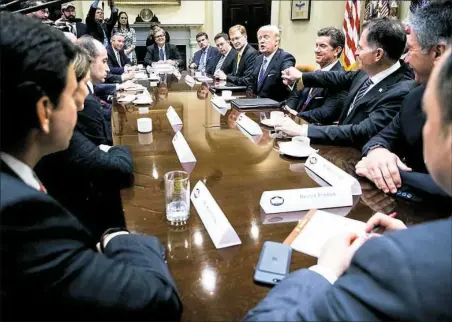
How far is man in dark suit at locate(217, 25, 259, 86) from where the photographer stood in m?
4.67

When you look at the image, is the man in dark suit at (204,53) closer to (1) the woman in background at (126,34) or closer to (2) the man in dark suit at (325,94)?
(1) the woman in background at (126,34)

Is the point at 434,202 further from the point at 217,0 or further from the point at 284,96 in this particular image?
the point at 217,0

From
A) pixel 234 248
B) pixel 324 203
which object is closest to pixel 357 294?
pixel 234 248

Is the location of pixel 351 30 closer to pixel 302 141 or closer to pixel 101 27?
pixel 101 27

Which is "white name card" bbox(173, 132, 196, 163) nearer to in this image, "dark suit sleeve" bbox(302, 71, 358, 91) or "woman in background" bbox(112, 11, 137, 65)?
"dark suit sleeve" bbox(302, 71, 358, 91)

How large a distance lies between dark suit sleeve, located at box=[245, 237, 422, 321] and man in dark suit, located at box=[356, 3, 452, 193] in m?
0.89

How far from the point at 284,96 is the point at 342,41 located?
2.96 feet

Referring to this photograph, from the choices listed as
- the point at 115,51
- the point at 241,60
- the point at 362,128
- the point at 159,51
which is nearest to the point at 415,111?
the point at 362,128

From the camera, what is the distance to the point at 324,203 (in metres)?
1.16

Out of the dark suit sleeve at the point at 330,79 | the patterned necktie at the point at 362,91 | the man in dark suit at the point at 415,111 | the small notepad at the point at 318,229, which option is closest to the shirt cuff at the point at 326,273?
the small notepad at the point at 318,229

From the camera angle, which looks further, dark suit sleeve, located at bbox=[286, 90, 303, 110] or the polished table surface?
dark suit sleeve, located at bbox=[286, 90, 303, 110]

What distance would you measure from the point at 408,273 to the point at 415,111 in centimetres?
131

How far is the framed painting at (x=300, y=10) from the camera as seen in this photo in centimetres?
861

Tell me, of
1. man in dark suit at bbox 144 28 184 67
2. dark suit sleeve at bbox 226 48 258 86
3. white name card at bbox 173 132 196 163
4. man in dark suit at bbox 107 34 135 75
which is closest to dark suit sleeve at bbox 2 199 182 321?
white name card at bbox 173 132 196 163
